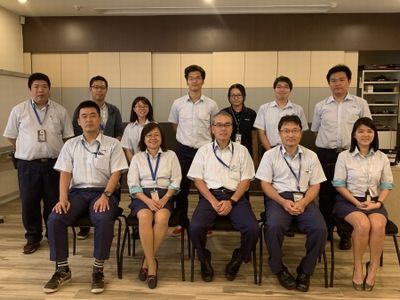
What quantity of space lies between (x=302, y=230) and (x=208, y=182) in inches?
31.7

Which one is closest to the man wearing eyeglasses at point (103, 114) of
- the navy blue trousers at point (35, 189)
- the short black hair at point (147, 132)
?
the navy blue trousers at point (35, 189)

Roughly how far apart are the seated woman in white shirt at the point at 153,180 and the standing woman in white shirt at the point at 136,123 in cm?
51

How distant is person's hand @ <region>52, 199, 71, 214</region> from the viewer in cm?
268

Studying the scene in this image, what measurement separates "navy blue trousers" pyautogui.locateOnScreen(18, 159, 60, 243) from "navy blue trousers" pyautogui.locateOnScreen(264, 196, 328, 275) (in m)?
1.99

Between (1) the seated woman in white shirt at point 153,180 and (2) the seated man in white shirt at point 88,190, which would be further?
(1) the seated woman in white shirt at point 153,180

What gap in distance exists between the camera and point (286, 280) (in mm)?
2660

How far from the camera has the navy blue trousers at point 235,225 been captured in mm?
2643

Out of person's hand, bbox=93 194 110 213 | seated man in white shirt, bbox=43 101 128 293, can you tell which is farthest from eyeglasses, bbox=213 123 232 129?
person's hand, bbox=93 194 110 213

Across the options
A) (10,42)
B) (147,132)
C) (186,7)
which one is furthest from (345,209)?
(10,42)

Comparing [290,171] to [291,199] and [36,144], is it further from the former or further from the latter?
[36,144]

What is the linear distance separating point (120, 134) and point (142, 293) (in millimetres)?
1703

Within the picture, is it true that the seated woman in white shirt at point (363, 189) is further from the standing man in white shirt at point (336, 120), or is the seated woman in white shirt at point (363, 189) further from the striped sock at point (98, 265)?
the striped sock at point (98, 265)

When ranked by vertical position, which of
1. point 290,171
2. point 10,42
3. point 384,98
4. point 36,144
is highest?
point 10,42

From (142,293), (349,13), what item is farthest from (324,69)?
(142,293)
